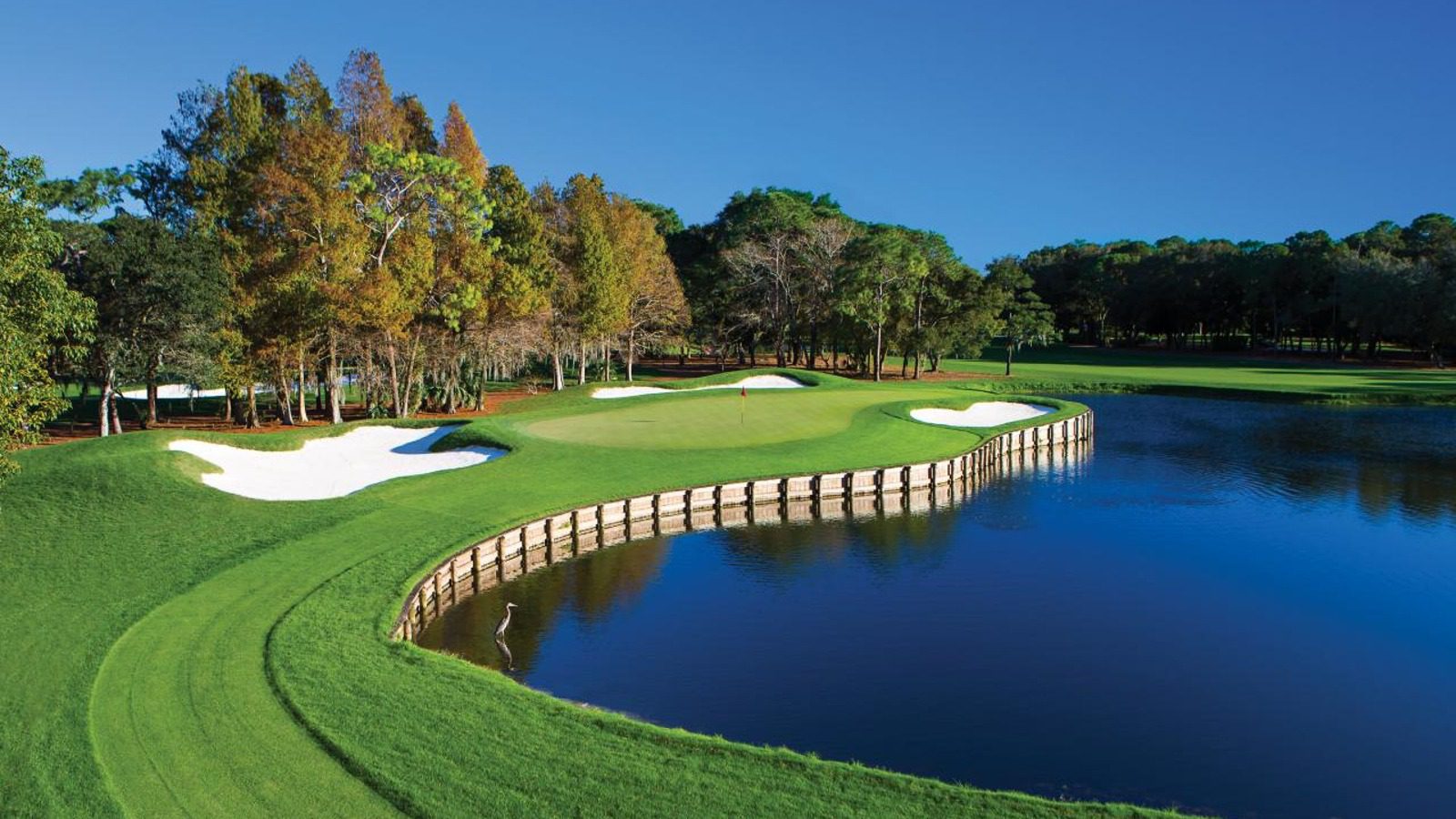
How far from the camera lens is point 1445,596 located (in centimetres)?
2208

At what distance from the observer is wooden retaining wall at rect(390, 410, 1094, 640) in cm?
2191

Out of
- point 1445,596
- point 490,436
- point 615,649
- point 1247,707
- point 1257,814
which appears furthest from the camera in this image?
point 490,436

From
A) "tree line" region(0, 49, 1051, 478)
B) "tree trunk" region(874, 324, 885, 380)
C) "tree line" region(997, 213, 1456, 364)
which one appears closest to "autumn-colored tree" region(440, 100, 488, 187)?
"tree line" region(0, 49, 1051, 478)

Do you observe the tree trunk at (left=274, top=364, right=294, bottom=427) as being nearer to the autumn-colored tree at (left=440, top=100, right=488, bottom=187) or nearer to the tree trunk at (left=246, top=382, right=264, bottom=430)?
the tree trunk at (left=246, top=382, right=264, bottom=430)

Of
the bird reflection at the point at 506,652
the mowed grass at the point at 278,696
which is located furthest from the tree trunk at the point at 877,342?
the bird reflection at the point at 506,652

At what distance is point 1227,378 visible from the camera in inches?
3046

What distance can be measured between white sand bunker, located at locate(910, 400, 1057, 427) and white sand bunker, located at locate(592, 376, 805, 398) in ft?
36.3

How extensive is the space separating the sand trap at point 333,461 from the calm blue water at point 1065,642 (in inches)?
355

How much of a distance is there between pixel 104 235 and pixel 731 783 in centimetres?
4617

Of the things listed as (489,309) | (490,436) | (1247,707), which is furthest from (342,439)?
(1247,707)

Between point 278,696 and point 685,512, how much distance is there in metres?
17.3

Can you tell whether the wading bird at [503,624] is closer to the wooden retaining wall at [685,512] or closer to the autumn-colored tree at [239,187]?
the wooden retaining wall at [685,512]

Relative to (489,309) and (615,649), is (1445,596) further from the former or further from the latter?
(489,309)

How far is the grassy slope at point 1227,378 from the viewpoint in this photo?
212 feet
